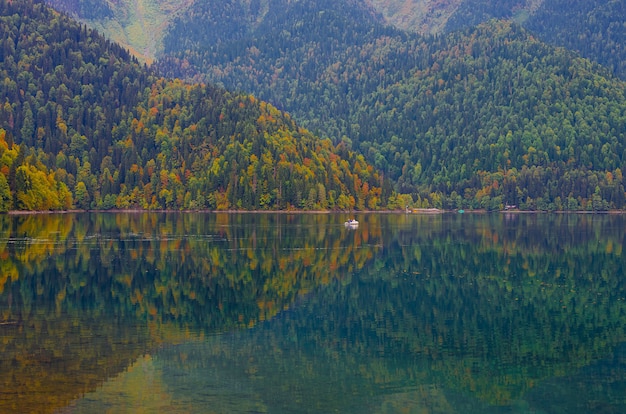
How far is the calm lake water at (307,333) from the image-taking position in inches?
1618

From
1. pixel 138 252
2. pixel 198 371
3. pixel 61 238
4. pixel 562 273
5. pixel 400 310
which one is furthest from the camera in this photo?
pixel 61 238

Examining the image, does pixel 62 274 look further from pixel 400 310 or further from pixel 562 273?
pixel 562 273

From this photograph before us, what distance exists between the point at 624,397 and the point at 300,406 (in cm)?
1522

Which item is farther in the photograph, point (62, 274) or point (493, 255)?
point (493, 255)

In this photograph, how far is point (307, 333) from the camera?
54.1m

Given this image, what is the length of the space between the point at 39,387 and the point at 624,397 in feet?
89.2

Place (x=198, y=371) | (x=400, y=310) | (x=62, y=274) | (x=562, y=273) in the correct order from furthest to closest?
(x=562, y=273)
(x=62, y=274)
(x=400, y=310)
(x=198, y=371)

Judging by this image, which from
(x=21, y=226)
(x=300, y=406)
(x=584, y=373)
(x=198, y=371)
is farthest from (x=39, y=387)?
(x=21, y=226)

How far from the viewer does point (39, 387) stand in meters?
40.8

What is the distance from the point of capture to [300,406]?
39531mm

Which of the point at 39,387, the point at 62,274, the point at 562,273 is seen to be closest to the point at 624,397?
the point at 39,387

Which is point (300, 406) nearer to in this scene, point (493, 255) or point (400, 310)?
point (400, 310)

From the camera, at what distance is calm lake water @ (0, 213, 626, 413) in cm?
4109

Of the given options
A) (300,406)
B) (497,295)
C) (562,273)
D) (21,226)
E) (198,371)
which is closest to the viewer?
(300,406)
